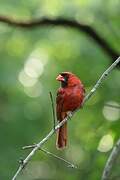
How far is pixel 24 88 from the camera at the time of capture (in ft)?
32.8

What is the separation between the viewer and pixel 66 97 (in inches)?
239

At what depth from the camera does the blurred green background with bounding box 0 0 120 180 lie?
8523mm

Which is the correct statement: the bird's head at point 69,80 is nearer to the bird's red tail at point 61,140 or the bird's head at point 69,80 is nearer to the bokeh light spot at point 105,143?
the bird's red tail at point 61,140

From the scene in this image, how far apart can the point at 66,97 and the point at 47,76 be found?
13.5 feet

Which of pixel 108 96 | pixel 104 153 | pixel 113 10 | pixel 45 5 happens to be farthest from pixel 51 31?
pixel 104 153

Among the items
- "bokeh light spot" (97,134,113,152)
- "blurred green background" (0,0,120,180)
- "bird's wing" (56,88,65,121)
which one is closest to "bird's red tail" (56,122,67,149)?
"bird's wing" (56,88,65,121)

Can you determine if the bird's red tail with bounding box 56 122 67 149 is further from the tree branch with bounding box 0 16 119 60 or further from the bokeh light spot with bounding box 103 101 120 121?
the tree branch with bounding box 0 16 119 60

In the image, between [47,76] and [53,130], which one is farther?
[47,76]

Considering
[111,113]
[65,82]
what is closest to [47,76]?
[111,113]

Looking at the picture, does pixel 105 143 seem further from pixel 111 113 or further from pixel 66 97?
pixel 111 113

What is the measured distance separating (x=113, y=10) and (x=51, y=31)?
1.42 metres

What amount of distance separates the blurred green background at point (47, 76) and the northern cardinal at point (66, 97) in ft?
4.76

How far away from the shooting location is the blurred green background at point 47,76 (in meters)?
8.52

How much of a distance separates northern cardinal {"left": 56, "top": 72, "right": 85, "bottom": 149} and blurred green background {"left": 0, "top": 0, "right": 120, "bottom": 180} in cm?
145
